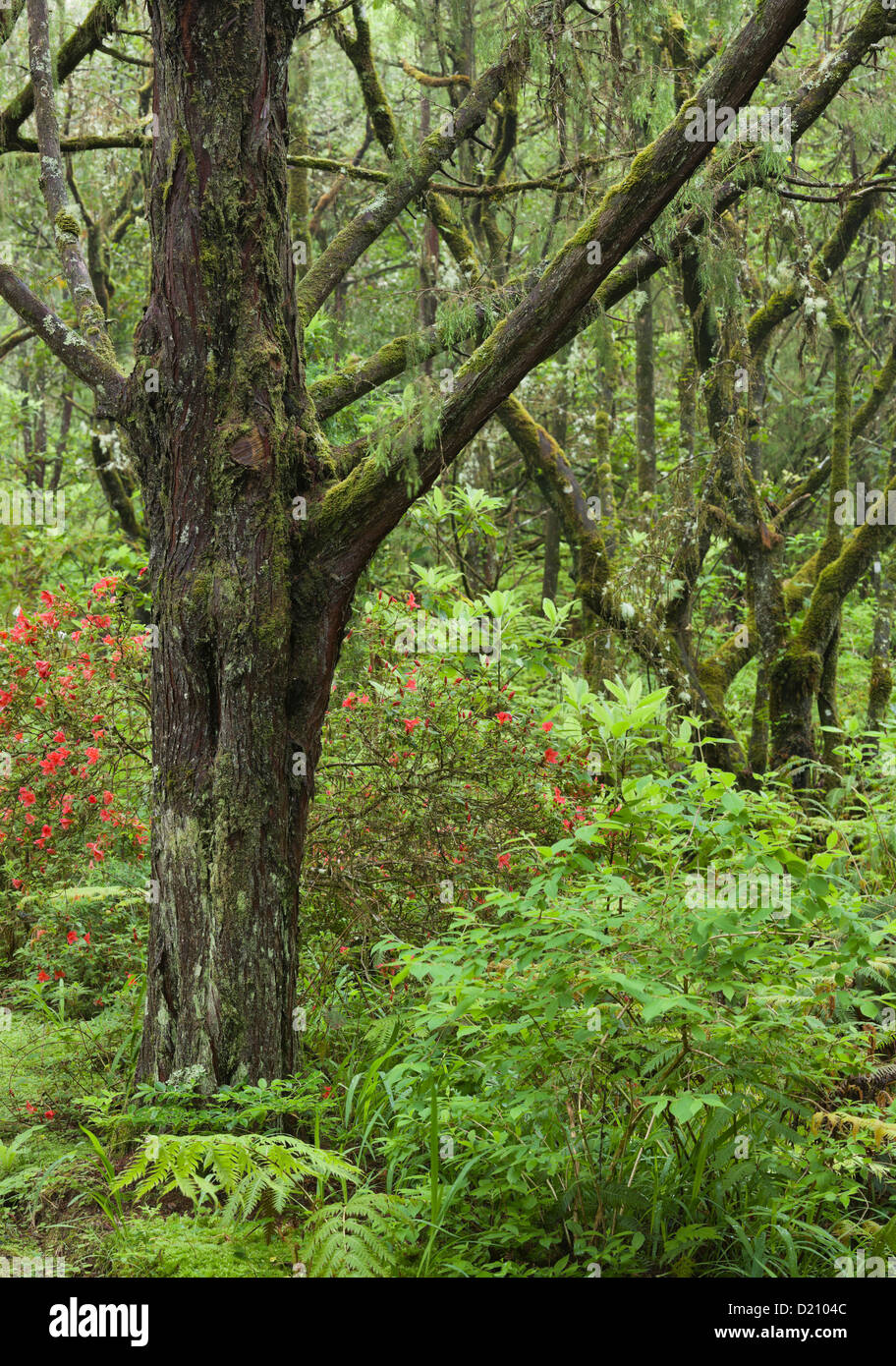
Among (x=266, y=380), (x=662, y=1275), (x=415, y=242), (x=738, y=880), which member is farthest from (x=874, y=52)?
(x=415, y=242)

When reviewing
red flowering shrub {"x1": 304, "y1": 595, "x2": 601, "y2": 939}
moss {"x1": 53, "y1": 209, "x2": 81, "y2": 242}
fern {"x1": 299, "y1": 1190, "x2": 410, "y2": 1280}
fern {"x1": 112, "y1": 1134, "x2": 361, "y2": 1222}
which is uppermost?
moss {"x1": 53, "y1": 209, "x2": 81, "y2": 242}

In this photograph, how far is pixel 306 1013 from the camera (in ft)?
14.0

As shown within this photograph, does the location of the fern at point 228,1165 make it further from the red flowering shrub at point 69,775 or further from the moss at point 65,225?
the moss at point 65,225

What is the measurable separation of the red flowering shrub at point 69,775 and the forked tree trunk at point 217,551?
1545 mm

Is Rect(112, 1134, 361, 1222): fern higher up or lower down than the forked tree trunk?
lower down

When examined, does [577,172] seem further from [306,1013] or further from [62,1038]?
[62,1038]

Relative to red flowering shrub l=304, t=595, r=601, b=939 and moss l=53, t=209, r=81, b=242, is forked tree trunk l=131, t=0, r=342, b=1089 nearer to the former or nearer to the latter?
red flowering shrub l=304, t=595, r=601, b=939

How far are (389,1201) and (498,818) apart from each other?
6.81ft

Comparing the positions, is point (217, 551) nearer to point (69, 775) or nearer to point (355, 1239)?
point (355, 1239)

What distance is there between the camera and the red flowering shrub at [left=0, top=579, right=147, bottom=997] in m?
5.05

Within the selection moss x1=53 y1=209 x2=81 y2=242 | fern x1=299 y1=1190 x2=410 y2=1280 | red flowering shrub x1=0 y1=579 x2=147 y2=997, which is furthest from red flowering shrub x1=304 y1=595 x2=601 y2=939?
moss x1=53 y1=209 x2=81 y2=242

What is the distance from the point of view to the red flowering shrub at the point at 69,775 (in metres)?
5.05

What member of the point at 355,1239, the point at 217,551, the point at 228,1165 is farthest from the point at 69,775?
the point at 355,1239

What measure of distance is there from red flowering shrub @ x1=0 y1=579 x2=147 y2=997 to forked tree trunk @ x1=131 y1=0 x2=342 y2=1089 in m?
1.54
